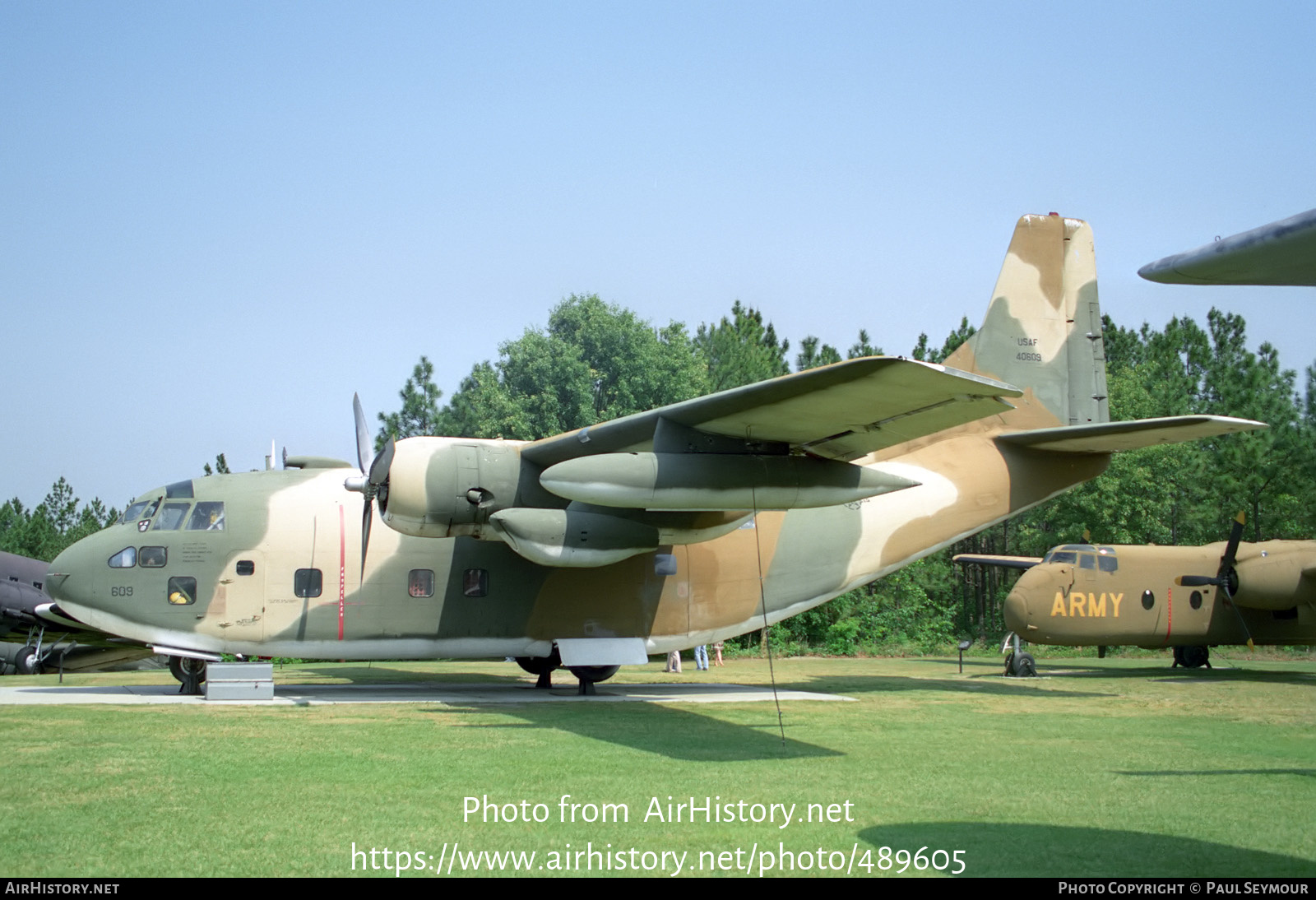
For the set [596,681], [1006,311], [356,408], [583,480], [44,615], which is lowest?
[596,681]

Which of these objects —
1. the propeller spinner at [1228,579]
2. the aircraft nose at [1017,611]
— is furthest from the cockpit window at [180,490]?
the propeller spinner at [1228,579]

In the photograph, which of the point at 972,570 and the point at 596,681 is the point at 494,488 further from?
the point at 972,570

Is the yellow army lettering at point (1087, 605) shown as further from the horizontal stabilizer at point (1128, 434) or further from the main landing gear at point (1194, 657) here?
the horizontal stabilizer at point (1128, 434)

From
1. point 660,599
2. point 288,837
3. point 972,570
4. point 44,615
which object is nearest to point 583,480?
point 660,599

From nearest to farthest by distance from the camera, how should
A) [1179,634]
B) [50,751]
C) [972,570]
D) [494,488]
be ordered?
[50,751] → [494,488] → [1179,634] → [972,570]

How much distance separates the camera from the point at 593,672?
17078mm

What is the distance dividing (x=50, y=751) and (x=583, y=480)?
5.59m

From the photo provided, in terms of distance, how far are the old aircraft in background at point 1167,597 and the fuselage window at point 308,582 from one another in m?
12.4

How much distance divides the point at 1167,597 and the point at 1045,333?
22.1ft

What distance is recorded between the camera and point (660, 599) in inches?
655

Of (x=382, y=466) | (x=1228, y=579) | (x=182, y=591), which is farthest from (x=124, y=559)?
(x=1228, y=579)

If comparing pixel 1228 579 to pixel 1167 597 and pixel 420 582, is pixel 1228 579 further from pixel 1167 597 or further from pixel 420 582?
pixel 420 582

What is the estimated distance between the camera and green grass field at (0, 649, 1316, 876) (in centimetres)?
602

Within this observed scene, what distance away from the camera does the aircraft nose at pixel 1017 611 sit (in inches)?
808
